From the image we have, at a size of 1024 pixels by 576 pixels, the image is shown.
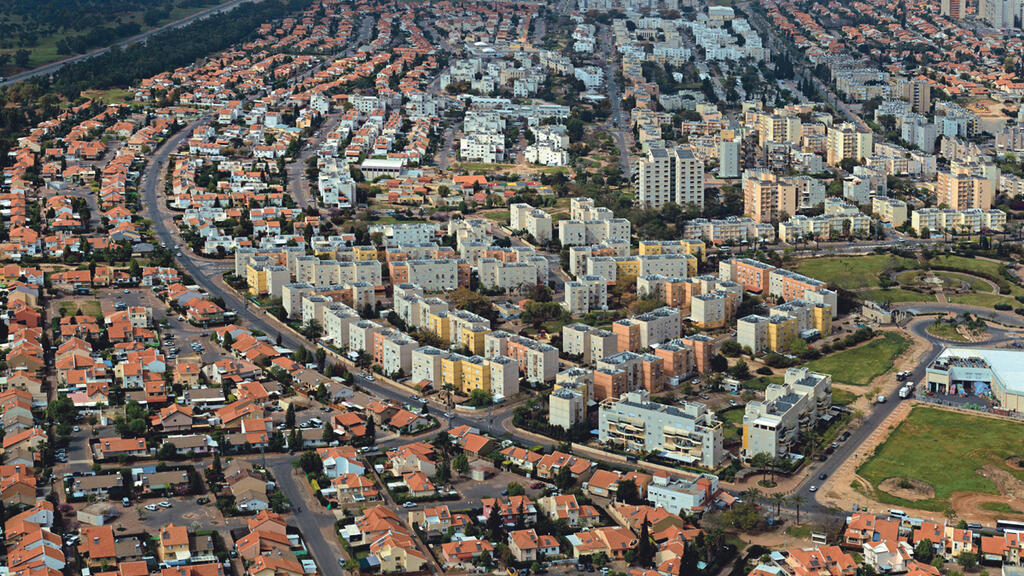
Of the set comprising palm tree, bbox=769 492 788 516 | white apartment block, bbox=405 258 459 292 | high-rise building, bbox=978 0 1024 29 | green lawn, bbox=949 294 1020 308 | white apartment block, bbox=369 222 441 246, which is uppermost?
high-rise building, bbox=978 0 1024 29

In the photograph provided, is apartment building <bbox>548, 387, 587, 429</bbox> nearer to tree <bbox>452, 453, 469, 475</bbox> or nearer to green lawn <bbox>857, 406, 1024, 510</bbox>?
tree <bbox>452, 453, 469, 475</bbox>

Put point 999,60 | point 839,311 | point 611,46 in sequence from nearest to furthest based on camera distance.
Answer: point 839,311
point 999,60
point 611,46

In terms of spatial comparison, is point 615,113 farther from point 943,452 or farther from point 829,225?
point 943,452

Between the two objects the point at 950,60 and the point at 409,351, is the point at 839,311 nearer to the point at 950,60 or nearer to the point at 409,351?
the point at 409,351

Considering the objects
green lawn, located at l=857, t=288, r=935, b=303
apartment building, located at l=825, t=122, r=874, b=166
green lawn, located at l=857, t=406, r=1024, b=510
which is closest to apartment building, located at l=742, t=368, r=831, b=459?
green lawn, located at l=857, t=406, r=1024, b=510

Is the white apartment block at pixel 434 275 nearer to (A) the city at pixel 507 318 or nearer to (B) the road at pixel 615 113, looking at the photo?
(A) the city at pixel 507 318

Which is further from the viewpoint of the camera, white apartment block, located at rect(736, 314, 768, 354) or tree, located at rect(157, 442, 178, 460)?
white apartment block, located at rect(736, 314, 768, 354)

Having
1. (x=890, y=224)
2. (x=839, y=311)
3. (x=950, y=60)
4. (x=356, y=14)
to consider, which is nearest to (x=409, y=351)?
(x=839, y=311)

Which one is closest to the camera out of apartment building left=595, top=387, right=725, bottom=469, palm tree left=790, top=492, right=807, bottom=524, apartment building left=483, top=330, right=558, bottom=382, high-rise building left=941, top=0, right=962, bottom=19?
palm tree left=790, top=492, right=807, bottom=524
